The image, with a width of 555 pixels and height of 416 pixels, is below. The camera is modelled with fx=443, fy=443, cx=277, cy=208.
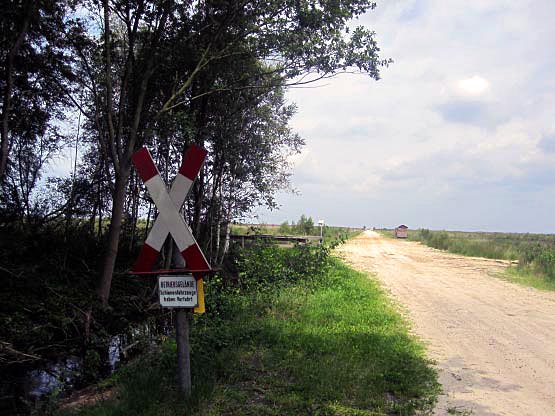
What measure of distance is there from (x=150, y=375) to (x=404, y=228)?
195 ft

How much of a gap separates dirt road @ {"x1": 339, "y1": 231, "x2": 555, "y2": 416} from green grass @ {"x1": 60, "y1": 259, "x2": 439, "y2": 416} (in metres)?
0.40

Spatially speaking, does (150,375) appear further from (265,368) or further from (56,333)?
(56,333)

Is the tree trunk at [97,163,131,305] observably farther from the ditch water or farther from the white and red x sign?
the white and red x sign

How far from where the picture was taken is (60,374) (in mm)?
7875

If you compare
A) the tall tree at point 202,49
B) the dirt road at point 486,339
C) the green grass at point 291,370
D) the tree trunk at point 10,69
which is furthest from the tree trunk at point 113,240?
the dirt road at point 486,339

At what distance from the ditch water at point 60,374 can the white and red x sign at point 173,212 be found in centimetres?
313

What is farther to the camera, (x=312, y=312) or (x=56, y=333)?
(x=56, y=333)

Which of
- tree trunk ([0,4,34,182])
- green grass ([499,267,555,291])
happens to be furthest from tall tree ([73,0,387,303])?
green grass ([499,267,555,291])

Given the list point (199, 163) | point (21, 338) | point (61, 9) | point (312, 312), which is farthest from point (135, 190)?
point (199, 163)

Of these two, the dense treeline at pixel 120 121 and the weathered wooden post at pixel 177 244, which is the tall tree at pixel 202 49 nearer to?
Answer: the dense treeline at pixel 120 121

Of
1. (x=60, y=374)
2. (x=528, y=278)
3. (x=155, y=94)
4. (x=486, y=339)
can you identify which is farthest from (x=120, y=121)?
(x=528, y=278)

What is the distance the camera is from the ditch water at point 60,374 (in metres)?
6.51

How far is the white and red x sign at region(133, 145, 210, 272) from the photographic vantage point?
3.96 meters

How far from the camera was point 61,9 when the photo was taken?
10.6m
